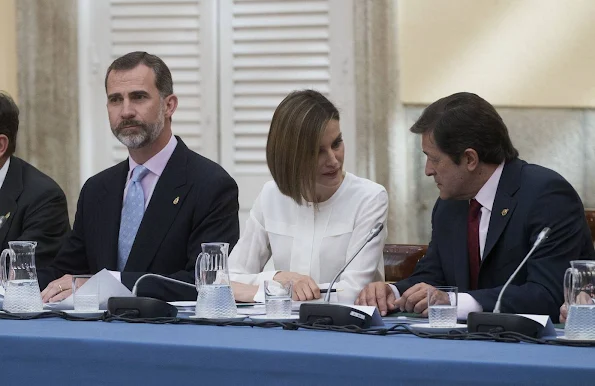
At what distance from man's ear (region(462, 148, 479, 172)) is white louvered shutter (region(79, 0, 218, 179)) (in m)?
2.27

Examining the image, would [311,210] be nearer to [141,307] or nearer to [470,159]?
[470,159]

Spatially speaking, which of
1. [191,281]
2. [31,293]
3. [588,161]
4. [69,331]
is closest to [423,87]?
[588,161]

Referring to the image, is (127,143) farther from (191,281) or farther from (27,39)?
(27,39)

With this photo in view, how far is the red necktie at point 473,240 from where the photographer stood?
3.20 m

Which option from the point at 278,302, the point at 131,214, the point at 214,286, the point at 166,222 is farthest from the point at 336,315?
the point at 131,214

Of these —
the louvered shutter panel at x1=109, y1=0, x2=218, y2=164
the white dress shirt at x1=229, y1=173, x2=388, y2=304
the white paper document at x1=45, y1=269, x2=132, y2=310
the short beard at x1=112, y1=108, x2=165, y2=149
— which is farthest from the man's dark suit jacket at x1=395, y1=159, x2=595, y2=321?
the louvered shutter panel at x1=109, y1=0, x2=218, y2=164

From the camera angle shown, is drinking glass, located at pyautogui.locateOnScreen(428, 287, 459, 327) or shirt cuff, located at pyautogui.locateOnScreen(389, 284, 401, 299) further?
shirt cuff, located at pyautogui.locateOnScreen(389, 284, 401, 299)

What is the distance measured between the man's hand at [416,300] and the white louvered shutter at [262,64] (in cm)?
242

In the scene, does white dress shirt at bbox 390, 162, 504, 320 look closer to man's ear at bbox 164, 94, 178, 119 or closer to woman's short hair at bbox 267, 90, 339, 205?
woman's short hair at bbox 267, 90, 339, 205

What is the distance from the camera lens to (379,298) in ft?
9.37

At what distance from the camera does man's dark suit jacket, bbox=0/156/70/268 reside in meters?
4.08

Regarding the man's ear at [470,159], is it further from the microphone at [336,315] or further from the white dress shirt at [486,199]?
the microphone at [336,315]

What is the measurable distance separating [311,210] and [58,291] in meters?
0.88

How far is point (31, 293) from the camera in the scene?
2688mm
